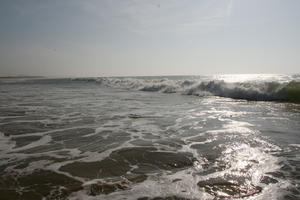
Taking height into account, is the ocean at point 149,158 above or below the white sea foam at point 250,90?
below

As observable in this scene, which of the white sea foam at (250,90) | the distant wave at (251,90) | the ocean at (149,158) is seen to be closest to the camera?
the ocean at (149,158)

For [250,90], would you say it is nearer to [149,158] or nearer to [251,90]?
[251,90]

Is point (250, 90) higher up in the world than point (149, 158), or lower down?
higher up

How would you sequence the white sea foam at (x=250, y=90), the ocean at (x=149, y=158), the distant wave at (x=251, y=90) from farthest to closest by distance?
1. the white sea foam at (x=250, y=90)
2. the distant wave at (x=251, y=90)
3. the ocean at (x=149, y=158)

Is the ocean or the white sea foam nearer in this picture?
the ocean

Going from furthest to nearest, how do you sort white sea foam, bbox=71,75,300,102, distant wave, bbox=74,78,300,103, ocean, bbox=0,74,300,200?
white sea foam, bbox=71,75,300,102 → distant wave, bbox=74,78,300,103 → ocean, bbox=0,74,300,200

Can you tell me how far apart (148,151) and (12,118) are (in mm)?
6788

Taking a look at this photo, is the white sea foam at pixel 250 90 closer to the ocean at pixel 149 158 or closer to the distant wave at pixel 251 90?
the distant wave at pixel 251 90

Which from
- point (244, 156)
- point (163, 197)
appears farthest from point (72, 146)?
point (244, 156)

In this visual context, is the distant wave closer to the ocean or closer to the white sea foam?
the white sea foam

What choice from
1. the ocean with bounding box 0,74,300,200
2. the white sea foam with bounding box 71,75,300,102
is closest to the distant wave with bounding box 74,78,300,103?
Result: the white sea foam with bounding box 71,75,300,102

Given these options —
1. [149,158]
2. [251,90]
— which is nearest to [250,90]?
[251,90]

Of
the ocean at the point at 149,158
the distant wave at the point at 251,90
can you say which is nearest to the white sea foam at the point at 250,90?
the distant wave at the point at 251,90

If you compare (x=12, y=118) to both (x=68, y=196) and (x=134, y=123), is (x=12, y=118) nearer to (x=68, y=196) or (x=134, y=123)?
(x=134, y=123)
